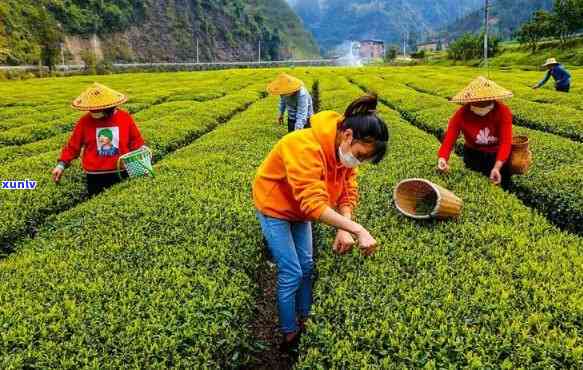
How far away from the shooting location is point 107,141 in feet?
23.8

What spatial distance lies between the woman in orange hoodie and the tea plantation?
0.37 meters

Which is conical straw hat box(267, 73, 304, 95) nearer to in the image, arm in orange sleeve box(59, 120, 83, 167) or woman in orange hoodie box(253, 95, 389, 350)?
arm in orange sleeve box(59, 120, 83, 167)

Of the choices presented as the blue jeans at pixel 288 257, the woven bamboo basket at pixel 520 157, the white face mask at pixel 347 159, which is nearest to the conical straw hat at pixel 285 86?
the woven bamboo basket at pixel 520 157

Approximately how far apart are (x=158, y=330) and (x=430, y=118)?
12.8 meters

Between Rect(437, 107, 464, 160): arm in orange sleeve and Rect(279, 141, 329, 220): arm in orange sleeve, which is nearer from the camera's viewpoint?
Rect(279, 141, 329, 220): arm in orange sleeve

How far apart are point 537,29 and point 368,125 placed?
67722mm

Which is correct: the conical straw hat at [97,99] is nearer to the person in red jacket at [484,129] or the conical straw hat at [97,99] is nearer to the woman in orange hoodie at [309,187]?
the woman in orange hoodie at [309,187]

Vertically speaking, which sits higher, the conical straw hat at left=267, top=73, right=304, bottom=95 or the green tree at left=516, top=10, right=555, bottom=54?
the green tree at left=516, top=10, right=555, bottom=54

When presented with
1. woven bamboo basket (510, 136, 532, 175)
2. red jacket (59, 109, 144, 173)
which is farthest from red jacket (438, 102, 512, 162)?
red jacket (59, 109, 144, 173)

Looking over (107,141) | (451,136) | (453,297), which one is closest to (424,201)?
(451,136)

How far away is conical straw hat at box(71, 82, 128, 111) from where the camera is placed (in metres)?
6.80

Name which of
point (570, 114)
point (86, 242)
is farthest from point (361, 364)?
point (570, 114)

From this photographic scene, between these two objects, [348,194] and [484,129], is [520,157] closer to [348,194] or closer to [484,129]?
[484,129]

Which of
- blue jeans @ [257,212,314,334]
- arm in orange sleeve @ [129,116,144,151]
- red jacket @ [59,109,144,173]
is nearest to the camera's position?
blue jeans @ [257,212,314,334]
